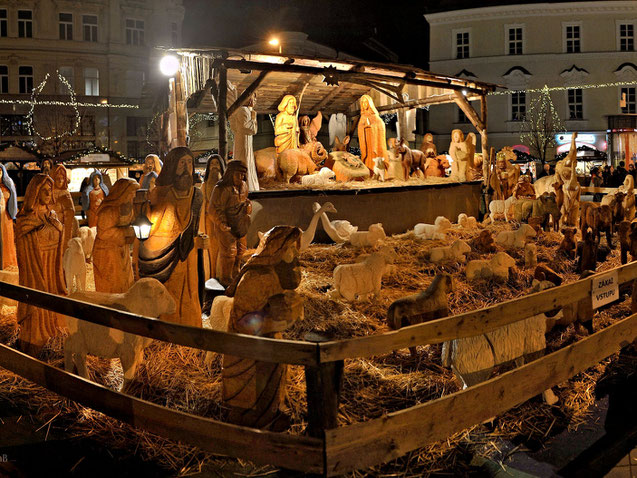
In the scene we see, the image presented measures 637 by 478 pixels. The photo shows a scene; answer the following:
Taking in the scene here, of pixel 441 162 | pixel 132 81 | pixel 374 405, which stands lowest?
pixel 374 405

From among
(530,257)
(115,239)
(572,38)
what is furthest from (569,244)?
(572,38)

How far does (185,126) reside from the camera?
36.3ft

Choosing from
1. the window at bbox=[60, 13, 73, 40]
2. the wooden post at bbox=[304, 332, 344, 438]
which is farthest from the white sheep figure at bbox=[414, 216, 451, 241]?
the window at bbox=[60, 13, 73, 40]

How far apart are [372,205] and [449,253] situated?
11.5ft

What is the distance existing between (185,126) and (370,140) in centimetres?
623

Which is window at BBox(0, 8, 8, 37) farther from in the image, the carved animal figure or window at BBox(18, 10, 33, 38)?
the carved animal figure

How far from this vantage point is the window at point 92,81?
1484 inches

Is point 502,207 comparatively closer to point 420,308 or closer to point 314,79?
point 314,79

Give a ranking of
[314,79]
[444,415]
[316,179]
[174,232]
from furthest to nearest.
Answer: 1. [314,79]
2. [316,179]
3. [174,232]
4. [444,415]

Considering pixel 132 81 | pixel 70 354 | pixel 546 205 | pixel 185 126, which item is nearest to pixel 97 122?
pixel 132 81

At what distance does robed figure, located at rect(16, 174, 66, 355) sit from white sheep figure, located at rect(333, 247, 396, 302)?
3158mm

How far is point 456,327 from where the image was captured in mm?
3680

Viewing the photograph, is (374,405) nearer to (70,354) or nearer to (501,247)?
(70,354)

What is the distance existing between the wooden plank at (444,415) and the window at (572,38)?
35478mm
